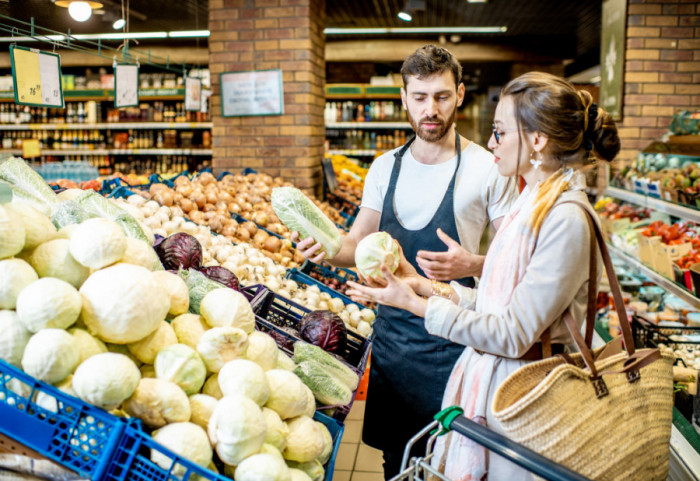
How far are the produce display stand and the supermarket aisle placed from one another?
207cm

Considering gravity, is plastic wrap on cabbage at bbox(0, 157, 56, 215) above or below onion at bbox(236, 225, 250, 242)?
above

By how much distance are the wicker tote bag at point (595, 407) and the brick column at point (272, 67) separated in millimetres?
4408

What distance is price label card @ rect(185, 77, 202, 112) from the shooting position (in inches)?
231

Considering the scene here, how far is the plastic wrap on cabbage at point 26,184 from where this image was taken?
1973mm

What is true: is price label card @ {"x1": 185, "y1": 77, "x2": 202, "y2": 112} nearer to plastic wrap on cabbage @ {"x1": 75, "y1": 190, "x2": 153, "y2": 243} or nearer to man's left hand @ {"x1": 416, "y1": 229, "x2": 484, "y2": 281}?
plastic wrap on cabbage @ {"x1": 75, "y1": 190, "x2": 153, "y2": 243}

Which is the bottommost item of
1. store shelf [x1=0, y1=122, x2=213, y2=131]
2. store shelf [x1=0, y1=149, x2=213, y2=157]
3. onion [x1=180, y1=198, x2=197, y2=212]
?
onion [x1=180, y1=198, x2=197, y2=212]

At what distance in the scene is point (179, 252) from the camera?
254 cm

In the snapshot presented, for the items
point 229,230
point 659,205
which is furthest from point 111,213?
point 659,205

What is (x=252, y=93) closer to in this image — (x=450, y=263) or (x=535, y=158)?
(x=450, y=263)

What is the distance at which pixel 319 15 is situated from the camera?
230 inches

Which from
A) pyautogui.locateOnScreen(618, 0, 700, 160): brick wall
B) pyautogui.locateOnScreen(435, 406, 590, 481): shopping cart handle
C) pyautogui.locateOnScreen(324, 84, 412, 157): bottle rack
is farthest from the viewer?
pyautogui.locateOnScreen(324, 84, 412, 157): bottle rack

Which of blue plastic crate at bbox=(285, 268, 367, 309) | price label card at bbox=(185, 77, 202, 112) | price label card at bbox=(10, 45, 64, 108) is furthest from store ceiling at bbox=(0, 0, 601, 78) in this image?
blue plastic crate at bbox=(285, 268, 367, 309)

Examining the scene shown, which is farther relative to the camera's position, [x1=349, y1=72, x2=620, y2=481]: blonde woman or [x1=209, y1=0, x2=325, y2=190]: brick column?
[x1=209, y1=0, x2=325, y2=190]: brick column

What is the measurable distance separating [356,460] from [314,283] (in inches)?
41.7
